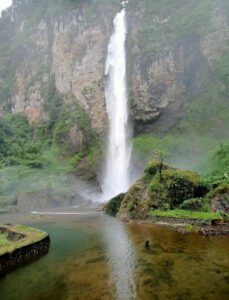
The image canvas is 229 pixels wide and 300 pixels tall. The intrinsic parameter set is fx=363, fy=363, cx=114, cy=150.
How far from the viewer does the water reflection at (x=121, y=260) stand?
1371cm

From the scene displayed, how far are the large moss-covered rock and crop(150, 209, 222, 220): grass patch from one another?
39.3 inches

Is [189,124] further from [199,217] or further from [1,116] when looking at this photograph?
[1,116]

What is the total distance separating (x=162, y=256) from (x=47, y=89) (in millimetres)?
65571

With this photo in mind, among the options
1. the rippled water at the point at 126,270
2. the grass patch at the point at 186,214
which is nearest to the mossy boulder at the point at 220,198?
the grass patch at the point at 186,214

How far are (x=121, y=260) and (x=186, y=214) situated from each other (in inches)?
446

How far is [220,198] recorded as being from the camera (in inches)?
1086

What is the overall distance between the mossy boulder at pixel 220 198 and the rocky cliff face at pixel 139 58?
3319 centimetres

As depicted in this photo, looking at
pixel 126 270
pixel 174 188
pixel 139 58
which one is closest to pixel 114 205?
pixel 174 188

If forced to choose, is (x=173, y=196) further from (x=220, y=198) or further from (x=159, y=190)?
(x=220, y=198)

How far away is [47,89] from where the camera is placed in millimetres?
78750

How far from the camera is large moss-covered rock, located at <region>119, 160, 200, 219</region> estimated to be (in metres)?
31.0

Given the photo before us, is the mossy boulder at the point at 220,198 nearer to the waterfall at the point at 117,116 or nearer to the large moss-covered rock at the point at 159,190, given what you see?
the large moss-covered rock at the point at 159,190

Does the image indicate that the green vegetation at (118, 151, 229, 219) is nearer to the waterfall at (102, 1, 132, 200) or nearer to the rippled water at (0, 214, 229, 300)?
the rippled water at (0, 214, 229, 300)

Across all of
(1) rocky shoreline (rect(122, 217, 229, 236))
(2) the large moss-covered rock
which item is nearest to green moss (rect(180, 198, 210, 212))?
(2) the large moss-covered rock
